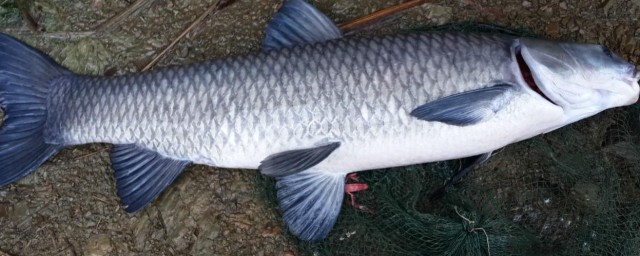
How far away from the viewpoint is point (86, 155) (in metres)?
2.57

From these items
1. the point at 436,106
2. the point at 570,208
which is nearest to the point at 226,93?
the point at 436,106

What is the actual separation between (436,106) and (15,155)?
5.16 feet

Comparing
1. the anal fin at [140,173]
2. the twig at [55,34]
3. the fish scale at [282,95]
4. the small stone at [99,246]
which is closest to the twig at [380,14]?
the fish scale at [282,95]

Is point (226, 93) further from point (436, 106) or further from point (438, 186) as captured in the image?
point (438, 186)

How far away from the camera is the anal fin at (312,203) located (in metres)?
2.25

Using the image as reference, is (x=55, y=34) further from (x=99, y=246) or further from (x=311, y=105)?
(x=311, y=105)

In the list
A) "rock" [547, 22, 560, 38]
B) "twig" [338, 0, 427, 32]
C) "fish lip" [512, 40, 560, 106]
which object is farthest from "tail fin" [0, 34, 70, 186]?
"rock" [547, 22, 560, 38]

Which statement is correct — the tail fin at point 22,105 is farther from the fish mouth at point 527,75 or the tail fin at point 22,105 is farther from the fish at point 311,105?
the fish mouth at point 527,75

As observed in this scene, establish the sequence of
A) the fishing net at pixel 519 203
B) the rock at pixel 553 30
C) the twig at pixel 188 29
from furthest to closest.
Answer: the twig at pixel 188 29 → the rock at pixel 553 30 → the fishing net at pixel 519 203

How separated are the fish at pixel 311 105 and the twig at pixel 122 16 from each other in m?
0.37

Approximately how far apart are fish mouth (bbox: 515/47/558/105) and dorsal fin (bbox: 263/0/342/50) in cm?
64

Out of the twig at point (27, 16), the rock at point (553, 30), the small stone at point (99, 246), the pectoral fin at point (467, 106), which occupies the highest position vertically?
the twig at point (27, 16)

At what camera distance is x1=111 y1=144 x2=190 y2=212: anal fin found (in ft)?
7.50

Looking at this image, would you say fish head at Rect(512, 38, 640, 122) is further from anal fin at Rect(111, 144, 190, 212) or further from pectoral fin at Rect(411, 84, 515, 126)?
anal fin at Rect(111, 144, 190, 212)
